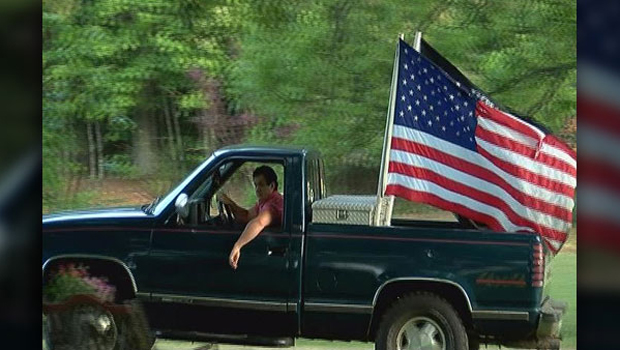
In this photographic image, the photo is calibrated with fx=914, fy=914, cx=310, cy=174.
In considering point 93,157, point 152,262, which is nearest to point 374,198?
point 152,262

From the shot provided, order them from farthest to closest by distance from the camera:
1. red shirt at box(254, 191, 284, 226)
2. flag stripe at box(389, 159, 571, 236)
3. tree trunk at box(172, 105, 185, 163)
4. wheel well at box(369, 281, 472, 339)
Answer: tree trunk at box(172, 105, 185, 163), red shirt at box(254, 191, 284, 226), flag stripe at box(389, 159, 571, 236), wheel well at box(369, 281, 472, 339)

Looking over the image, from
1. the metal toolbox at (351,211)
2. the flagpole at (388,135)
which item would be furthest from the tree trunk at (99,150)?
the flagpole at (388,135)

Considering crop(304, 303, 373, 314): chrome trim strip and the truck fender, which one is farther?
the truck fender

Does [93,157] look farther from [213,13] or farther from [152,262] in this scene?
[213,13]

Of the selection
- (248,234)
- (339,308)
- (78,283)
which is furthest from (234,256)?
(78,283)

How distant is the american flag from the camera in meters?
6.15

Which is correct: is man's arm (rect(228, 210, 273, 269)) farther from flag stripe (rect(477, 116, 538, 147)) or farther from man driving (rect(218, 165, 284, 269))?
flag stripe (rect(477, 116, 538, 147))

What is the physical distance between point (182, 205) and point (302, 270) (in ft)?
3.11

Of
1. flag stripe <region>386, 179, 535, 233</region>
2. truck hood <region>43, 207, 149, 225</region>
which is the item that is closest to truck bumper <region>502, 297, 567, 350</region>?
flag stripe <region>386, 179, 535, 233</region>

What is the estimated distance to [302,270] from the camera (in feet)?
20.1

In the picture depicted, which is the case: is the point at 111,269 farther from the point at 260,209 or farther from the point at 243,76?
the point at 243,76

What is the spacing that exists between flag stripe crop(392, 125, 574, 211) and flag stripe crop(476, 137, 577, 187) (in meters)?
0.05

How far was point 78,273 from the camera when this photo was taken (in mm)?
6344

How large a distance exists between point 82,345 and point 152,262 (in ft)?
2.67
